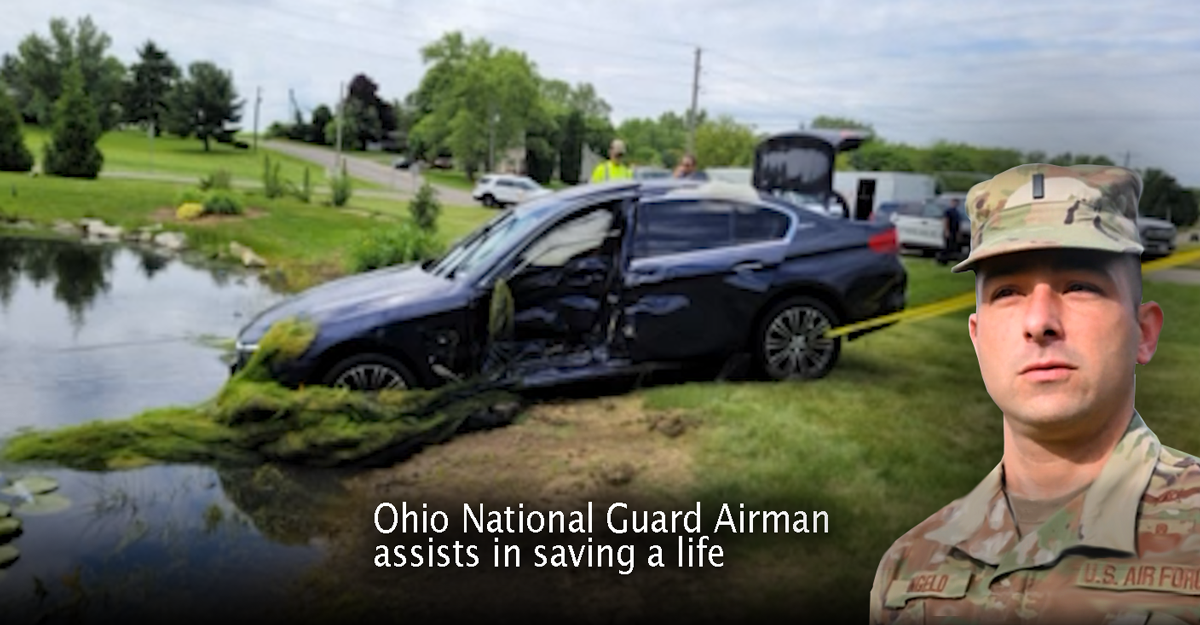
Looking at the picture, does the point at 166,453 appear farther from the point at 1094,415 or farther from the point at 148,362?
the point at 1094,415

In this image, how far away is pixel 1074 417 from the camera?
2.47ft

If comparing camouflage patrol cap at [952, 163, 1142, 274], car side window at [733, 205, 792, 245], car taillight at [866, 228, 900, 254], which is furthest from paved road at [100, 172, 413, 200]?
camouflage patrol cap at [952, 163, 1142, 274]

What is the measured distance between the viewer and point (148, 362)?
372 centimetres

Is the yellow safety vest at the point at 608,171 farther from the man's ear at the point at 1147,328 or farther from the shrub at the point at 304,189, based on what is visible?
the man's ear at the point at 1147,328

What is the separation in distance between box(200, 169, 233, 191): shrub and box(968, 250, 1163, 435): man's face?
344 cm

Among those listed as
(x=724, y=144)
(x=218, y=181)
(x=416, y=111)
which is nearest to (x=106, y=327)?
(x=218, y=181)

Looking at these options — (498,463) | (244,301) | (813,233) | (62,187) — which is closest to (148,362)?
(244,301)

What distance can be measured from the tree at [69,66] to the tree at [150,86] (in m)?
0.05

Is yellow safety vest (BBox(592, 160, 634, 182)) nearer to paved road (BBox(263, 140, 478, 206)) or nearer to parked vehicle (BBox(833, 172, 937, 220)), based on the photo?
paved road (BBox(263, 140, 478, 206))

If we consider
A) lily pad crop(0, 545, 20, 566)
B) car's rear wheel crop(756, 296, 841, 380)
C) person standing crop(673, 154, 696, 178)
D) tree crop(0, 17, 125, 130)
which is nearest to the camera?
lily pad crop(0, 545, 20, 566)

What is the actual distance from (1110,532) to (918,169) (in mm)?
1624

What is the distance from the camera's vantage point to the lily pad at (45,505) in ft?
9.34

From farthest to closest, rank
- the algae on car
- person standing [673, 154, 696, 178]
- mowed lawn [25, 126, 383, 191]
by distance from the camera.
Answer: person standing [673, 154, 696, 178], mowed lawn [25, 126, 383, 191], the algae on car

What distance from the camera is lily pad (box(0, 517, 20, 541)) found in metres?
2.70
